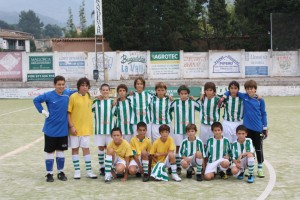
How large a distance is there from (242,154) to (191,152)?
0.78 meters

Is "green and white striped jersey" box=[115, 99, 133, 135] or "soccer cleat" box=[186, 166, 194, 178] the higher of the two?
"green and white striped jersey" box=[115, 99, 133, 135]

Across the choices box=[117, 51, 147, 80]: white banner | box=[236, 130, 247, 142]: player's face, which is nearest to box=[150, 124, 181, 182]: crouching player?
box=[236, 130, 247, 142]: player's face

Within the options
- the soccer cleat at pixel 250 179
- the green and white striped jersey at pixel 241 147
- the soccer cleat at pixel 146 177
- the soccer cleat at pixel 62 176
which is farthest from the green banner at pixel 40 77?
the soccer cleat at pixel 250 179

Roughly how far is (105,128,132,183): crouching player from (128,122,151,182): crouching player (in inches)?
3.9

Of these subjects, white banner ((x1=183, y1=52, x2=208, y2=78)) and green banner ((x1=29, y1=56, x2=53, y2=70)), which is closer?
green banner ((x1=29, y1=56, x2=53, y2=70))

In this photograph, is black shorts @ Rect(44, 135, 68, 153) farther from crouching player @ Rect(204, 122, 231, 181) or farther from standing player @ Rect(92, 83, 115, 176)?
crouching player @ Rect(204, 122, 231, 181)

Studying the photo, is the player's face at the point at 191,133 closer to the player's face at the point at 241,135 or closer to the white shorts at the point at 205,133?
the white shorts at the point at 205,133

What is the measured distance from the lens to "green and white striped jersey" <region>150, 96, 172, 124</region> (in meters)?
7.61

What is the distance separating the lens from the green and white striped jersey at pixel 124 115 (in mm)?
7559

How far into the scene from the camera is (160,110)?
7.62 metres

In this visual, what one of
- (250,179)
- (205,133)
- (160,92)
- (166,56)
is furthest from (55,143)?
(166,56)

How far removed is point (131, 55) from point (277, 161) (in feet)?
66.6

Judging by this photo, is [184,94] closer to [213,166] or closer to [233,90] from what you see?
[233,90]

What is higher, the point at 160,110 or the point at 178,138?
the point at 160,110
